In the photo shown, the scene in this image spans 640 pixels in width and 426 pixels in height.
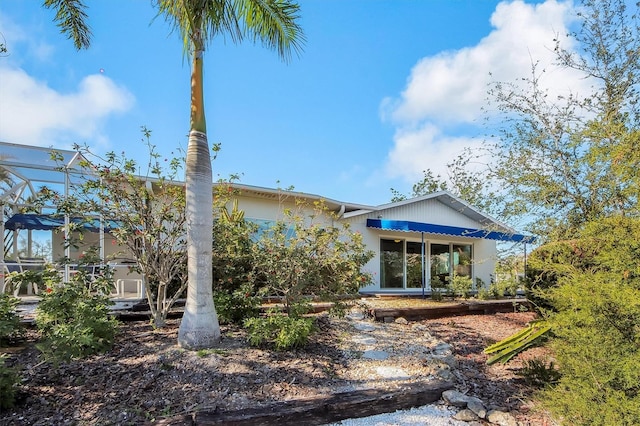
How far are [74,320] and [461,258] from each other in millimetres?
16151

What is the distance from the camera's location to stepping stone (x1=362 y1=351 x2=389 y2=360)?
19.9 feet

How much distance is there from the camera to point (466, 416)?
172 inches

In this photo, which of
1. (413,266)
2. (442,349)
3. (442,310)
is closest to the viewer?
(442,349)

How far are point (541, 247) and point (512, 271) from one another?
199cm

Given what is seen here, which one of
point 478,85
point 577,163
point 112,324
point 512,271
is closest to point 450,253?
point 512,271

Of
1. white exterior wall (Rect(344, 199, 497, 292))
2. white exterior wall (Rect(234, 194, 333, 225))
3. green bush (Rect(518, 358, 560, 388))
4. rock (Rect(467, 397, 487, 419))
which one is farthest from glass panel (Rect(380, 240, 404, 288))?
rock (Rect(467, 397, 487, 419))

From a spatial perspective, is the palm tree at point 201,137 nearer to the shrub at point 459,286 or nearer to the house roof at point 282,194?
the house roof at point 282,194

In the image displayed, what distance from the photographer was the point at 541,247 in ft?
22.8

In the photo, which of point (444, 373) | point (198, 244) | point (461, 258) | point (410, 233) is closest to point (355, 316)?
point (444, 373)

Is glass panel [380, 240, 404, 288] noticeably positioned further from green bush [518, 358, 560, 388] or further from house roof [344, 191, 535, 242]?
green bush [518, 358, 560, 388]

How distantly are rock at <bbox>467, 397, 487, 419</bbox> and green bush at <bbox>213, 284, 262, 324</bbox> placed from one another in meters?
3.94

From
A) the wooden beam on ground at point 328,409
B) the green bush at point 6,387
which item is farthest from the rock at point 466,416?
the green bush at point 6,387

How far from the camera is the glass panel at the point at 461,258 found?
1703 cm

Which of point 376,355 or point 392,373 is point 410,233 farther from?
point 392,373
